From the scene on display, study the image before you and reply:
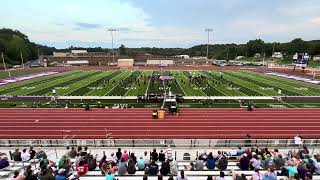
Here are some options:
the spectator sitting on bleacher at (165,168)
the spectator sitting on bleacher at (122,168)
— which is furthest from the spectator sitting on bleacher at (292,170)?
the spectator sitting on bleacher at (122,168)

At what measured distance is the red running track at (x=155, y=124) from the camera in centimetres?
2256

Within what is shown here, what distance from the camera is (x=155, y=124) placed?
24969mm

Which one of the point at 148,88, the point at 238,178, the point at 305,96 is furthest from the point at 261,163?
the point at 148,88

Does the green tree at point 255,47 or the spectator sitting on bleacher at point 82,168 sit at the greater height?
the green tree at point 255,47

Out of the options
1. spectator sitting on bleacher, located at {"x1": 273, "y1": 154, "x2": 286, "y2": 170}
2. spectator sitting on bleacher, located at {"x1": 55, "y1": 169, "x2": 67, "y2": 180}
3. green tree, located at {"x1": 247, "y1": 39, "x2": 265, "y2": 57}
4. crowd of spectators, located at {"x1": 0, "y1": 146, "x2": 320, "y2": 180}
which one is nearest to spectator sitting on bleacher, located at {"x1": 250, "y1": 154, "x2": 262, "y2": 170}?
crowd of spectators, located at {"x1": 0, "y1": 146, "x2": 320, "y2": 180}

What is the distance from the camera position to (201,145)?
18.5 metres

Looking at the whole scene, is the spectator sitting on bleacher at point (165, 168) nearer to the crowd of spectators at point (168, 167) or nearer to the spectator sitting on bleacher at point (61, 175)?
the crowd of spectators at point (168, 167)

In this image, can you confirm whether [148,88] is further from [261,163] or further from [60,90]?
[261,163]

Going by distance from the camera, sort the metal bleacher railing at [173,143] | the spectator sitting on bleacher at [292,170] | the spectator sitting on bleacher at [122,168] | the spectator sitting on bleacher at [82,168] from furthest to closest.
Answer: the metal bleacher railing at [173,143] < the spectator sitting on bleacher at [122,168] < the spectator sitting on bleacher at [82,168] < the spectator sitting on bleacher at [292,170]

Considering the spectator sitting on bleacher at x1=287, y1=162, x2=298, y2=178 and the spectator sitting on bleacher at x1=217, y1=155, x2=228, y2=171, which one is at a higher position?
the spectator sitting on bleacher at x1=287, y1=162, x2=298, y2=178

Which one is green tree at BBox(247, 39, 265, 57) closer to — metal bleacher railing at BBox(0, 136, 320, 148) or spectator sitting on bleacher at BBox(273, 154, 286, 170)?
metal bleacher railing at BBox(0, 136, 320, 148)

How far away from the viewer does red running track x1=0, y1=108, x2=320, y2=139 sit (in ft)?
74.0

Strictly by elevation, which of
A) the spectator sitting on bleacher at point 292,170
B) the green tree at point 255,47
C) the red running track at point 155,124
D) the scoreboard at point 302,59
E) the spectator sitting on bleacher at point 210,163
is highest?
the green tree at point 255,47

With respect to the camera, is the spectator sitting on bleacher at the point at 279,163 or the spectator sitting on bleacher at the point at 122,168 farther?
the spectator sitting on bleacher at the point at 279,163
